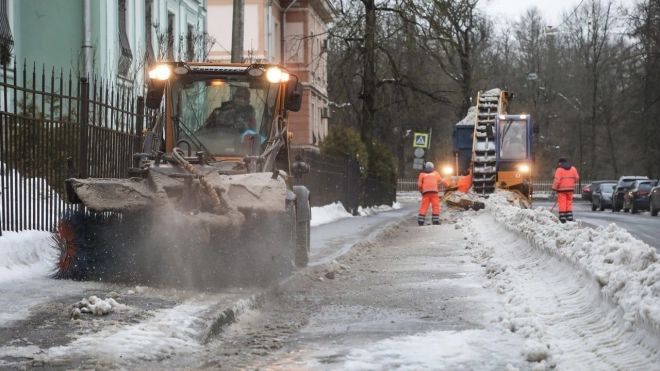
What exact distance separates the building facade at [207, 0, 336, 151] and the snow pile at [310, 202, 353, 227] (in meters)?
12.8

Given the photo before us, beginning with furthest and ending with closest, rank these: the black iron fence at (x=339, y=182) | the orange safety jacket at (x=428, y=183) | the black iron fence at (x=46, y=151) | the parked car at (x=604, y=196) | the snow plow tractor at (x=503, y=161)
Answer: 1. the parked car at (x=604, y=196)
2. the snow plow tractor at (x=503, y=161)
3. the black iron fence at (x=339, y=182)
4. the orange safety jacket at (x=428, y=183)
5. the black iron fence at (x=46, y=151)

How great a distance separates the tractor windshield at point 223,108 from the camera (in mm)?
12180

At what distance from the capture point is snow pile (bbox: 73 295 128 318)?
8.07 meters

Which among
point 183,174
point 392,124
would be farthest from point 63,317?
point 392,124

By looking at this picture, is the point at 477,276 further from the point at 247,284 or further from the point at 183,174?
the point at 183,174

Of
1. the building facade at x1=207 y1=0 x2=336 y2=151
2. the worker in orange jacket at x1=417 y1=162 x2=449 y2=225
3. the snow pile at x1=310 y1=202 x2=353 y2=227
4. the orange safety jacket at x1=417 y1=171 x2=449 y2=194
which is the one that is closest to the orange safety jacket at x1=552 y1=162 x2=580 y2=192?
the worker in orange jacket at x1=417 y1=162 x2=449 y2=225

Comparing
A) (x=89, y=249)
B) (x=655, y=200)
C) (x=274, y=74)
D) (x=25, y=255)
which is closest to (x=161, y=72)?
(x=274, y=74)

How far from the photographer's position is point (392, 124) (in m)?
72.1

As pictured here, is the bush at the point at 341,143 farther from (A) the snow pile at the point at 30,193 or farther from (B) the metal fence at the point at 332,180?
(A) the snow pile at the point at 30,193

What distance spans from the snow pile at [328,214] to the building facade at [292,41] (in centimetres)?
1285

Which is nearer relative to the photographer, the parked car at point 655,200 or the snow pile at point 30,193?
the snow pile at point 30,193

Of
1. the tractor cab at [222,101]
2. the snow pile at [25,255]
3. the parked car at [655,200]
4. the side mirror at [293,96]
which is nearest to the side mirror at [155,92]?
the tractor cab at [222,101]

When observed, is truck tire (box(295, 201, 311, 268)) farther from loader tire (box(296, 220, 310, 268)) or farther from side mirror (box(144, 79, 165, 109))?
side mirror (box(144, 79, 165, 109))

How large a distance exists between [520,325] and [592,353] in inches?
47.3
